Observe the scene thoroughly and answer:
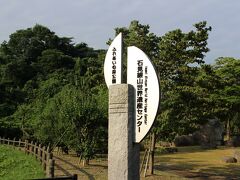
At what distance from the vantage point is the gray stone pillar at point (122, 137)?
7.03m

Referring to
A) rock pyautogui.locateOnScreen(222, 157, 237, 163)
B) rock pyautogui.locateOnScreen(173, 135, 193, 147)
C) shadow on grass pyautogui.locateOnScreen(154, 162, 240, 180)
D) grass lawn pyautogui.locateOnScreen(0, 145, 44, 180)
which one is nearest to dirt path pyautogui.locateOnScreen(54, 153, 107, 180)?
grass lawn pyautogui.locateOnScreen(0, 145, 44, 180)

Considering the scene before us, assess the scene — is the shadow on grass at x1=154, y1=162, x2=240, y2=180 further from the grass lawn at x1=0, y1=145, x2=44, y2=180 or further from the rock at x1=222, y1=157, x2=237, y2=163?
the grass lawn at x1=0, y1=145, x2=44, y2=180

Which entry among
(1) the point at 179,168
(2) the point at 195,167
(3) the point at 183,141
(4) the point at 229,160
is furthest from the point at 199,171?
(3) the point at 183,141

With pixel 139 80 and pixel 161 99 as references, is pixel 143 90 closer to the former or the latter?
pixel 139 80

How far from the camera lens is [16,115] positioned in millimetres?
32625

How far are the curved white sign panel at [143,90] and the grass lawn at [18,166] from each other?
27.8ft

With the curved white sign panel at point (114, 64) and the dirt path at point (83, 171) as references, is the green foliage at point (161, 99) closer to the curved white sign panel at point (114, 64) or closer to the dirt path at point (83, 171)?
the dirt path at point (83, 171)

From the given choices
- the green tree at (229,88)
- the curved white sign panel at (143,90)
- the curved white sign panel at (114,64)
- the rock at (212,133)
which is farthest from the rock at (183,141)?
the curved white sign panel at (143,90)

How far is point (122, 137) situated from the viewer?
706 cm

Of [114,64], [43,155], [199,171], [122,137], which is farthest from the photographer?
[199,171]

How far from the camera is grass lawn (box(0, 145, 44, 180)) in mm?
15640

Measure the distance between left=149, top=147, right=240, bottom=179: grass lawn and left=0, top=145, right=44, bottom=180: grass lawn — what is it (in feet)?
16.3

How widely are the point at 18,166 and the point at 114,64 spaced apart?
12326 millimetres

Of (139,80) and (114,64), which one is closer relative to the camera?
(139,80)
